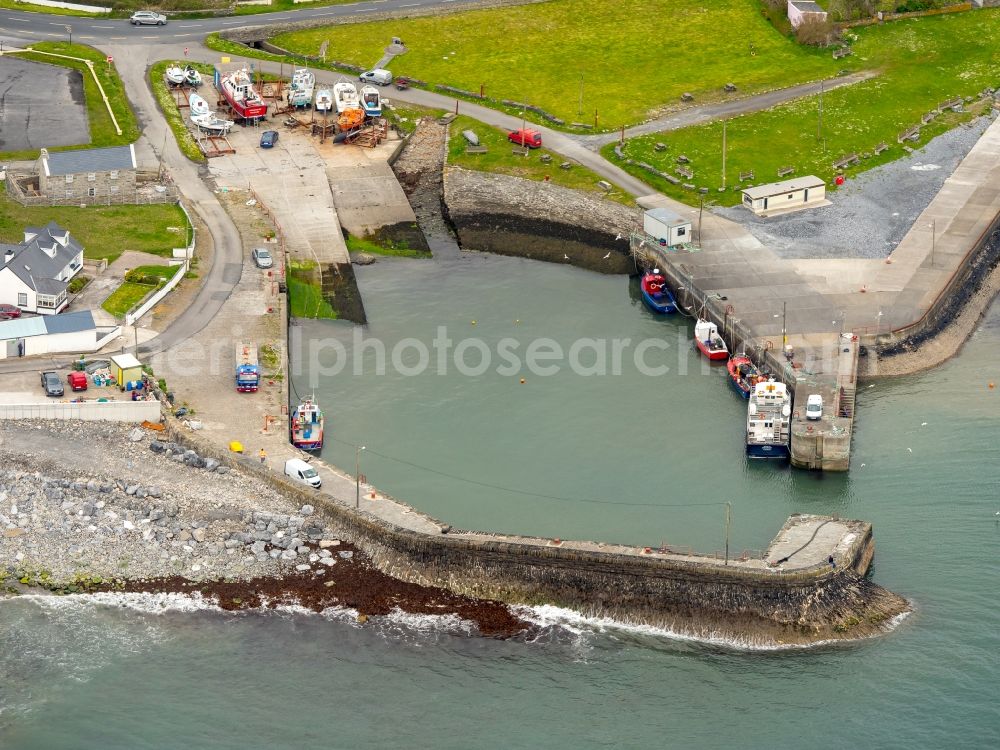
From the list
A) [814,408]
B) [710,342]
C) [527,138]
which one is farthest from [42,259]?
[814,408]

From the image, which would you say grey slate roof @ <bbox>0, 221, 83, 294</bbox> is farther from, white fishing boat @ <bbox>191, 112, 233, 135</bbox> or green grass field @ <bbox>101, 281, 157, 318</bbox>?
white fishing boat @ <bbox>191, 112, 233, 135</bbox>

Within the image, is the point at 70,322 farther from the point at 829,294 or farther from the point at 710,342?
the point at 829,294

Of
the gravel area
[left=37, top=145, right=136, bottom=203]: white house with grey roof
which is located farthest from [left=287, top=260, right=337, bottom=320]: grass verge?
the gravel area

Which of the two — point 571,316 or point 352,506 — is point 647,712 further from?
point 571,316

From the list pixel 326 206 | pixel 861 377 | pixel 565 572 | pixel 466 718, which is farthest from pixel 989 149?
pixel 466 718

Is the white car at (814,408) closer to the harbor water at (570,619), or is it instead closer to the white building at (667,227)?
the harbor water at (570,619)
